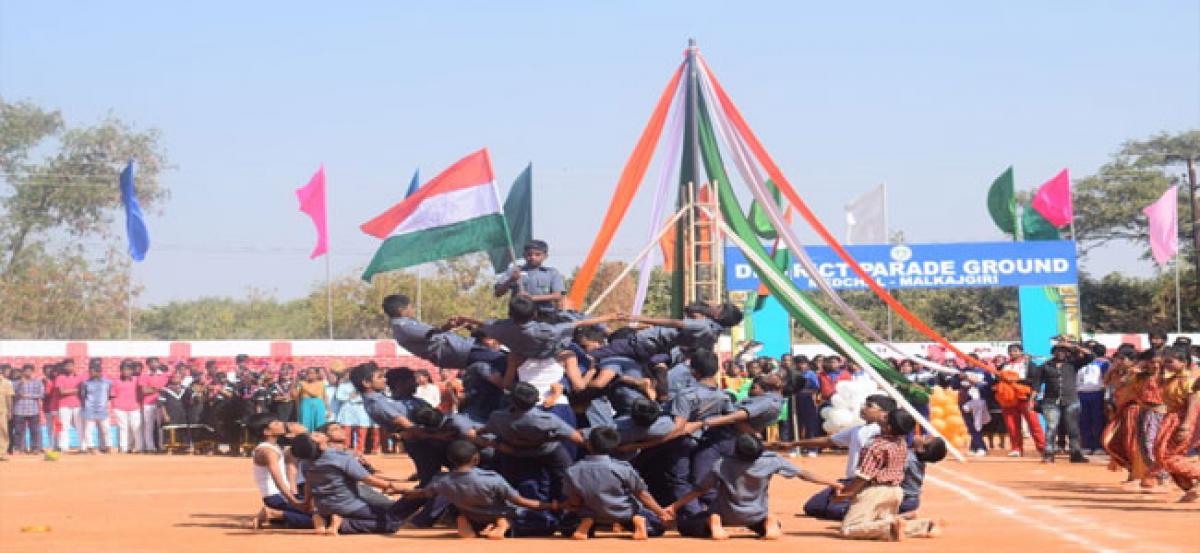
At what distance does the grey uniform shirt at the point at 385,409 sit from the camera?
40.2 feet

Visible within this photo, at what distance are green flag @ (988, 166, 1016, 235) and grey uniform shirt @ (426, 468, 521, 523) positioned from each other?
22935 mm

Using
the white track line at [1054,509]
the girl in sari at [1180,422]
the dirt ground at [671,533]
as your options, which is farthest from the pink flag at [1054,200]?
the girl in sari at [1180,422]

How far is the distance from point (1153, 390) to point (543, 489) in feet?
20.7

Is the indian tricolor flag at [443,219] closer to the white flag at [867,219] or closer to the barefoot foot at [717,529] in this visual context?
the barefoot foot at [717,529]

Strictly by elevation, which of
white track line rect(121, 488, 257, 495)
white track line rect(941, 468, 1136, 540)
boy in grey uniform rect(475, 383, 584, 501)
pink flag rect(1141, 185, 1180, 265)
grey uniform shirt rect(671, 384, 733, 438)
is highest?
pink flag rect(1141, 185, 1180, 265)

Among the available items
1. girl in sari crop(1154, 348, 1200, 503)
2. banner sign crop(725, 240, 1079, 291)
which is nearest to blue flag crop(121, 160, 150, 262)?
banner sign crop(725, 240, 1079, 291)

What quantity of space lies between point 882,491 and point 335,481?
398 centimetres

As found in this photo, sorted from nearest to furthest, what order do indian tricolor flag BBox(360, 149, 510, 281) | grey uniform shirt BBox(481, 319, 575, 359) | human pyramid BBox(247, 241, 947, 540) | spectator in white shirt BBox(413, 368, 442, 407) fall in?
human pyramid BBox(247, 241, 947, 540), grey uniform shirt BBox(481, 319, 575, 359), indian tricolor flag BBox(360, 149, 510, 281), spectator in white shirt BBox(413, 368, 442, 407)

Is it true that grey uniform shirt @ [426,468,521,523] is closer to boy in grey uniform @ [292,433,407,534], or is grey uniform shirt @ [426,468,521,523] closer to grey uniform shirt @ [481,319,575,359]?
boy in grey uniform @ [292,433,407,534]

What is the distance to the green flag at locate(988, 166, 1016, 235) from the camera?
32.7m

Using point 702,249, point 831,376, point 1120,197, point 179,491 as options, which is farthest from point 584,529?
point 1120,197

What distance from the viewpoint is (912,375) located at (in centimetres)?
2481

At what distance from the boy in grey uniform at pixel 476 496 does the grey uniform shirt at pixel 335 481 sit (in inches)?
27.1

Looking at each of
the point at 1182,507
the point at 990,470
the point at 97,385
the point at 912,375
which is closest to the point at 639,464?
the point at 1182,507
